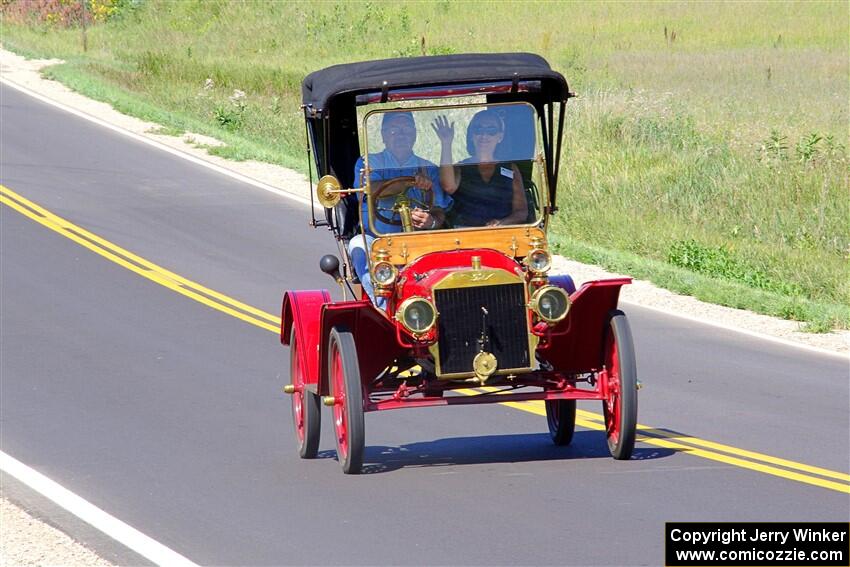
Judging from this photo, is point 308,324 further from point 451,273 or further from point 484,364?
point 484,364

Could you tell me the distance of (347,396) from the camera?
813 centimetres

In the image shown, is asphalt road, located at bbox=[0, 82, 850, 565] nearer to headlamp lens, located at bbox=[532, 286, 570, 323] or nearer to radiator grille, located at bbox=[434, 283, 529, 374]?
radiator grille, located at bbox=[434, 283, 529, 374]

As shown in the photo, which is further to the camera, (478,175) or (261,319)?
(261,319)

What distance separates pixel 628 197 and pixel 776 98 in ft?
33.2

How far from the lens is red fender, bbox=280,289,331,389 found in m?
9.22

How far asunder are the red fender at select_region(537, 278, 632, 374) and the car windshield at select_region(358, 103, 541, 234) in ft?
2.68

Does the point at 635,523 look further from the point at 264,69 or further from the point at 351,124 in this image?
the point at 264,69

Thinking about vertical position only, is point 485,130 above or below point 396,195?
above

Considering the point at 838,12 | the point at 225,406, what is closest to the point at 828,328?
the point at 225,406

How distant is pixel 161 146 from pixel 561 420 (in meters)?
17.8

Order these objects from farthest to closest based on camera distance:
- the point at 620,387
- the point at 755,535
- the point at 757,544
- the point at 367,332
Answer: the point at 367,332 → the point at 620,387 → the point at 755,535 → the point at 757,544

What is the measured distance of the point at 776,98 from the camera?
2975 centimetres

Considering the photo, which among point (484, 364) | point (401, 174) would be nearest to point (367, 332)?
point (484, 364)

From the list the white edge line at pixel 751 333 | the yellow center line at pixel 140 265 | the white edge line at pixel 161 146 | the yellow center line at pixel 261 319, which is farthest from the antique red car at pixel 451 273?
the white edge line at pixel 161 146
